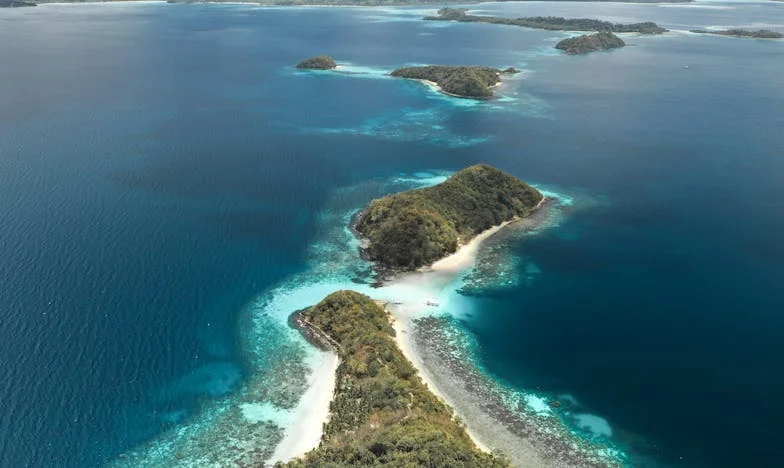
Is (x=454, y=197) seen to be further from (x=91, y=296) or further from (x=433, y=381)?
(x=91, y=296)

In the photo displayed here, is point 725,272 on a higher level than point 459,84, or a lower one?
lower

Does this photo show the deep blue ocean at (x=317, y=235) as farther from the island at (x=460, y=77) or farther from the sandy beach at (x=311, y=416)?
the island at (x=460, y=77)

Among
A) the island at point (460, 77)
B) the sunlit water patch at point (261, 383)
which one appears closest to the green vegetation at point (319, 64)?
the island at point (460, 77)

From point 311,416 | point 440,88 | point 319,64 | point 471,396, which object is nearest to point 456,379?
point 471,396

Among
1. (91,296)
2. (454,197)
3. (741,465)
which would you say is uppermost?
(454,197)

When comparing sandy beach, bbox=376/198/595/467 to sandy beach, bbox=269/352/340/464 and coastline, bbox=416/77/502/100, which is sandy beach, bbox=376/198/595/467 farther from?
coastline, bbox=416/77/502/100

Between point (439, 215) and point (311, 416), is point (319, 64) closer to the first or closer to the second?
point (439, 215)

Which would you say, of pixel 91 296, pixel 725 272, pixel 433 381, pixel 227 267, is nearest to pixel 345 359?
pixel 433 381
